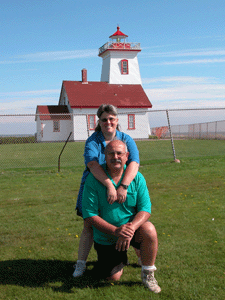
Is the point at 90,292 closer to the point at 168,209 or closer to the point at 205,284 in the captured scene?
the point at 205,284

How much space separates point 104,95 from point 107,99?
669 millimetres

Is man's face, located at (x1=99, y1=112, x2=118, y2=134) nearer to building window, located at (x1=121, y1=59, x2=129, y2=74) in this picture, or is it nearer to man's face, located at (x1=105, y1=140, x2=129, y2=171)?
man's face, located at (x1=105, y1=140, x2=129, y2=171)

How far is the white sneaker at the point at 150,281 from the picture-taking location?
11.2 feet

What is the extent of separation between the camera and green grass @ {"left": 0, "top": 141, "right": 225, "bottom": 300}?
3.50 meters

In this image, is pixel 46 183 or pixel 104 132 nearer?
pixel 104 132

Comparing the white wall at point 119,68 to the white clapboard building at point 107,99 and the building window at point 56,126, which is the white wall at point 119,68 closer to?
the white clapboard building at point 107,99

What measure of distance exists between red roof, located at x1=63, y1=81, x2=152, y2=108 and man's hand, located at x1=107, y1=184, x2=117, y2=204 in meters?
33.7

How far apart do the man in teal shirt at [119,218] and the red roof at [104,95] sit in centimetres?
3360

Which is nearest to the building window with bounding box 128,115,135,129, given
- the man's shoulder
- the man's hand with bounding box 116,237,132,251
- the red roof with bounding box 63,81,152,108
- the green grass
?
the red roof with bounding box 63,81,152,108

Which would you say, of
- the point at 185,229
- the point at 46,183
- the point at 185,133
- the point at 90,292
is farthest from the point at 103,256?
the point at 185,133

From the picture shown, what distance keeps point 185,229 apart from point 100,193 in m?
2.37

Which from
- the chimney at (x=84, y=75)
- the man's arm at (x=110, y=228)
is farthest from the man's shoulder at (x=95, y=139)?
the chimney at (x=84, y=75)

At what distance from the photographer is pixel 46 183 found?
10.0 metres

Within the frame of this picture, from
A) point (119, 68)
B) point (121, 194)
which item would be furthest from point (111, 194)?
point (119, 68)
